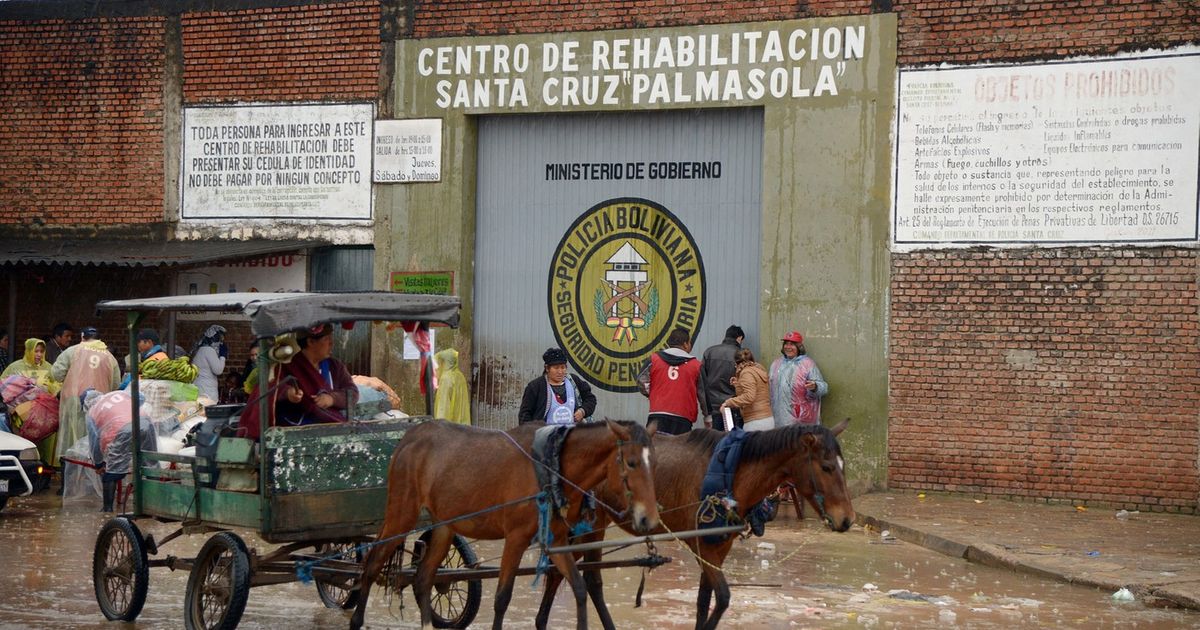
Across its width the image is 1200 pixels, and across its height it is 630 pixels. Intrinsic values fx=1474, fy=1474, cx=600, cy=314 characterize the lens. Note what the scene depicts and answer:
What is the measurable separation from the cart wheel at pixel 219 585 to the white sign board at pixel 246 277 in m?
10.8

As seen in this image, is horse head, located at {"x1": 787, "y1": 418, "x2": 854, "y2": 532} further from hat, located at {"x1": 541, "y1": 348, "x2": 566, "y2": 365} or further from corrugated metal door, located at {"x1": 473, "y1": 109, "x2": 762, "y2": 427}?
corrugated metal door, located at {"x1": 473, "y1": 109, "x2": 762, "y2": 427}

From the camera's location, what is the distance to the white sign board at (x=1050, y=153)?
16.0m

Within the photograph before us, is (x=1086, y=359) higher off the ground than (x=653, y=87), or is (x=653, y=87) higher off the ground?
(x=653, y=87)

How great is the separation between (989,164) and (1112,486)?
3847 millimetres

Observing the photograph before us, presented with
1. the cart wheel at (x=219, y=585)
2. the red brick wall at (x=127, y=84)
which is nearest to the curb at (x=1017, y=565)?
the cart wheel at (x=219, y=585)

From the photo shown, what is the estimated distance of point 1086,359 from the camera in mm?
16391

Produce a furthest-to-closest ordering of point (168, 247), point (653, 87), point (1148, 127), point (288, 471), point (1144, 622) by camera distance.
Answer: point (168, 247), point (653, 87), point (1148, 127), point (1144, 622), point (288, 471)

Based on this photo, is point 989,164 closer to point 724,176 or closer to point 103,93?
point 724,176

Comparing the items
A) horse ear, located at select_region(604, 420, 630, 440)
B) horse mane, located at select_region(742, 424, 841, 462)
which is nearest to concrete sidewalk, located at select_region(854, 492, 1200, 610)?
horse mane, located at select_region(742, 424, 841, 462)

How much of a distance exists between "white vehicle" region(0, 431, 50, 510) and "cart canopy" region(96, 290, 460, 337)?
615 centimetres

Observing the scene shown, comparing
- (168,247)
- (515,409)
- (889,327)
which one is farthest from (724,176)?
(168,247)

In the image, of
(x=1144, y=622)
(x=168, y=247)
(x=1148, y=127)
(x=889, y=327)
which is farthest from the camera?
(x=168, y=247)

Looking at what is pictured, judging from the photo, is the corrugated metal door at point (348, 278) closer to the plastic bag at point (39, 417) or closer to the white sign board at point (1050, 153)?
the plastic bag at point (39, 417)

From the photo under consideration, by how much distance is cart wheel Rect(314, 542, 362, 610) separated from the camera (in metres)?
9.41
